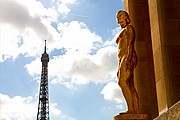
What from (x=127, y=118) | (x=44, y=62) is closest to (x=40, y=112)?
(x=44, y=62)

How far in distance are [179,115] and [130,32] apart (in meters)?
4.86

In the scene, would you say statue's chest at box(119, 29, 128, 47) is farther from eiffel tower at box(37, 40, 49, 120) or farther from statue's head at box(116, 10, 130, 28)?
eiffel tower at box(37, 40, 49, 120)

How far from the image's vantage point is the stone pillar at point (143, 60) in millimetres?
19125

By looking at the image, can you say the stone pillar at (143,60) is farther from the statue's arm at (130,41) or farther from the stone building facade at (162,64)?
the statue's arm at (130,41)

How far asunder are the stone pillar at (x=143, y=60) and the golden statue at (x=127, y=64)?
4639mm

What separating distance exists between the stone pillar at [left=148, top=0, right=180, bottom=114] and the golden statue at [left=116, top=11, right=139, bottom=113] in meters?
1.53

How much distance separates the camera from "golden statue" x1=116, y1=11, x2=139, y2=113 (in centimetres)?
1431

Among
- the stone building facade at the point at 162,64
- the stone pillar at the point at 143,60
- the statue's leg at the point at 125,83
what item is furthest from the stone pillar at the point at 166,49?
the stone pillar at the point at 143,60

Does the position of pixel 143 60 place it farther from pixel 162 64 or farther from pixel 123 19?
pixel 123 19

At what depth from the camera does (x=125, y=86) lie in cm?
1434

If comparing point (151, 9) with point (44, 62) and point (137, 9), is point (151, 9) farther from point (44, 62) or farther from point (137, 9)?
point (44, 62)

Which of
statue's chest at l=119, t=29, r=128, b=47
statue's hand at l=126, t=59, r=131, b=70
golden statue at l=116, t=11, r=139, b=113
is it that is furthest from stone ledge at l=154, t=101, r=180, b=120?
statue's chest at l=119, t=29, r=128, b=47

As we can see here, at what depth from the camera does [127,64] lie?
14.5 metres

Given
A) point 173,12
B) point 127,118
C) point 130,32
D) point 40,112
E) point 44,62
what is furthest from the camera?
point 44,62
